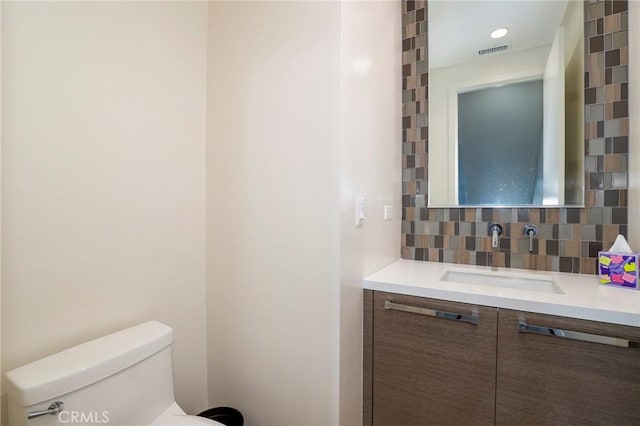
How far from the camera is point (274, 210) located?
50.5 inches

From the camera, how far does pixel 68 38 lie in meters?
0.98

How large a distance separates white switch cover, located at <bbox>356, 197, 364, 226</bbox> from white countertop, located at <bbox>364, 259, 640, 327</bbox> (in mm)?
267

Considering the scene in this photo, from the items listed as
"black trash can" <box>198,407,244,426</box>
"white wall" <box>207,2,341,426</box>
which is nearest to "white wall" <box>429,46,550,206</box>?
"white wall" <box>207,2,341,426</box>

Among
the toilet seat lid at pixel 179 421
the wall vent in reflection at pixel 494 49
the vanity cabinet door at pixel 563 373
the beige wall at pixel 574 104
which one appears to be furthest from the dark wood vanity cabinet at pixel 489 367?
the wall vent in reflection at pixel 494 49

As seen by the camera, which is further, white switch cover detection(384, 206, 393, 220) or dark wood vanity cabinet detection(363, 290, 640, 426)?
white switch cover detection(384, 206, 393, 220)

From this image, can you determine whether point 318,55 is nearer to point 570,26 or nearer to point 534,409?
point 570,26

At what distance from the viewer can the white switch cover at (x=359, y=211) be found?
126 centimetres

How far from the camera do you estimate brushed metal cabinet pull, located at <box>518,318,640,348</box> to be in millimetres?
897

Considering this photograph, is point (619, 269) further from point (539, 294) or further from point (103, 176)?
point (103, 176)

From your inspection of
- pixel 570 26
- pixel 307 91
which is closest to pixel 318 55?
pixel 307 91

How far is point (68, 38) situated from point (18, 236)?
68 cm

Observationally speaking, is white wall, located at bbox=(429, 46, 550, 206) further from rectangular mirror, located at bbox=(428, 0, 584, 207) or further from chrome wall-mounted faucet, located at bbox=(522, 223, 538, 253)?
chrome wall-mounted faucet, located at bbox=(522, 223, 538, 253)

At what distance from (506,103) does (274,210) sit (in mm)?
1401

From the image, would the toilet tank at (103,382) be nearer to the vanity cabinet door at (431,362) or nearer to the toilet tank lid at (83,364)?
the toilet tank lid at (83,364)
